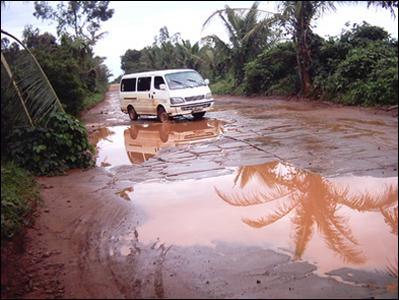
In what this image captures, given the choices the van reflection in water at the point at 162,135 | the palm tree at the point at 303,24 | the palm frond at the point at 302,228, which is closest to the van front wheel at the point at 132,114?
the van reflection in water at the point at 162,135

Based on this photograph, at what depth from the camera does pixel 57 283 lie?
4.70 m

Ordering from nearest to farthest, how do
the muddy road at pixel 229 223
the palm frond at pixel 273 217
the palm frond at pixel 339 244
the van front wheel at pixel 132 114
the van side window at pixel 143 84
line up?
the muddy road at pixel 229 223 < the palm frond at pixel 339 244 < the palm frond at pixel 273 217 < the van side window at pixel 143 84 < the van front wheel at pixel 132 114

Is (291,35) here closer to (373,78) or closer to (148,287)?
(373,78)

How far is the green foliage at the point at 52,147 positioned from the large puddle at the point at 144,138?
83cm

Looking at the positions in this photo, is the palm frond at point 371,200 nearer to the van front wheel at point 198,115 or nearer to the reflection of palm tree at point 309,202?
the reflection of palm tree at point 309,202

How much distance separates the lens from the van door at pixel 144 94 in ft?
58.5

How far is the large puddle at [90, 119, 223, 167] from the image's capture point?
11469mm

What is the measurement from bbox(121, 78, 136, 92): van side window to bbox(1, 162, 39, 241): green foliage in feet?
36.4

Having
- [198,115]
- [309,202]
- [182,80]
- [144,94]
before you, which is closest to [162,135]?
[182,80]

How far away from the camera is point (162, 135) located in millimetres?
14359

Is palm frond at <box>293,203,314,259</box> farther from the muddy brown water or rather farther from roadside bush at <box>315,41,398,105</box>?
roadside bush at <box>315,41,398,105</box>

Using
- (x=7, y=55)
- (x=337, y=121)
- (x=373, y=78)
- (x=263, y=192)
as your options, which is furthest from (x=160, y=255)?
(x=373, y=78)

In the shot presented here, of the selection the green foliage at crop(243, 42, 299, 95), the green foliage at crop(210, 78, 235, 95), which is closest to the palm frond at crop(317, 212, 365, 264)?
the green foliage at crop(243, 42, 299, 95)

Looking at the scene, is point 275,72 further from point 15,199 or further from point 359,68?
point 15,199
